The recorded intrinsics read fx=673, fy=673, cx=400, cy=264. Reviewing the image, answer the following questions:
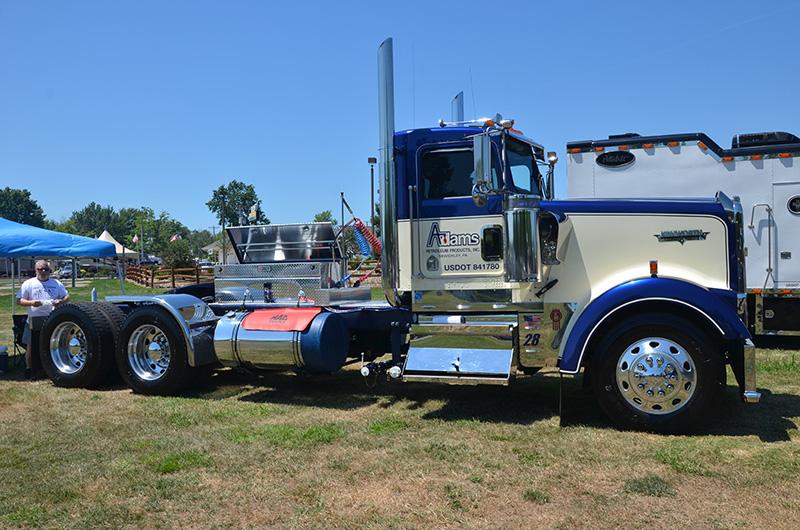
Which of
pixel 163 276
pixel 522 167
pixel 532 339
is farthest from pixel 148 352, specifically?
pixel 163 276

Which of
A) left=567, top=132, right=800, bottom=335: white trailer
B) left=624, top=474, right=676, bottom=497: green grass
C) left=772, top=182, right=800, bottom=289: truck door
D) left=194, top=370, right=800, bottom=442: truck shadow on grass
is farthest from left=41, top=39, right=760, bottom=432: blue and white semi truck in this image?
left=772, top=182, right=800, bottom=289: truck door

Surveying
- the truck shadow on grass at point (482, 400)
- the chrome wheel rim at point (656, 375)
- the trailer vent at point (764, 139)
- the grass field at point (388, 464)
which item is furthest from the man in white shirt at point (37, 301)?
the trailer vent at point (764, 139)

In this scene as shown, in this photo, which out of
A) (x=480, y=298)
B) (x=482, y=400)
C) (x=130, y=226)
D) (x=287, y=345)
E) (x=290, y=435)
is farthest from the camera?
(x=130, y=226)

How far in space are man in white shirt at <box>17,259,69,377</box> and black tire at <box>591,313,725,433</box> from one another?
23.3ft

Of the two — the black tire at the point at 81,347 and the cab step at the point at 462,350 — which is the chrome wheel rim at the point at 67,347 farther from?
the cab step at the point at 462,350

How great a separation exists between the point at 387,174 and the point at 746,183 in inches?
246

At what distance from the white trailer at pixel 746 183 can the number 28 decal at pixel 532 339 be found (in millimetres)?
4410

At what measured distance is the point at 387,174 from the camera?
651cm

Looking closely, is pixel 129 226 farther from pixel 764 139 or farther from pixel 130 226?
pixel 764 139

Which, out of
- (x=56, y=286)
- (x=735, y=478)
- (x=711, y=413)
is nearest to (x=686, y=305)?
(x=711, y=413)

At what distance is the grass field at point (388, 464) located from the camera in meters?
4.04

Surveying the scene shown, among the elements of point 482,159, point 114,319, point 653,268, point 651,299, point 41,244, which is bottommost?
point 114,319

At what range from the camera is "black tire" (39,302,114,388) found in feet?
26.0

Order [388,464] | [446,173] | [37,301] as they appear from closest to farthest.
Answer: [388,464], [446,173], [37,301]
